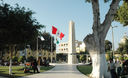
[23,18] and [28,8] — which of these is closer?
[23,18]

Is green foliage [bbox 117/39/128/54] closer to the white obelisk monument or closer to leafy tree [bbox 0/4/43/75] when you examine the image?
the white obelisk monument

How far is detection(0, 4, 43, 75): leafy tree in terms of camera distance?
1440 centimetres

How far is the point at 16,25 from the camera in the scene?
48.2 ft

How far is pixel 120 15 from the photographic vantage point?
2434cm

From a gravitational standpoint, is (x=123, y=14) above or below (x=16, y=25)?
above

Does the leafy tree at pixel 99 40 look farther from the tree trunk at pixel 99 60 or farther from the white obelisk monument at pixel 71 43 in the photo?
the white obelisk monument at pixel 71 43

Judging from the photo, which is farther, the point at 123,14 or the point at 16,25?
the point at 123,14

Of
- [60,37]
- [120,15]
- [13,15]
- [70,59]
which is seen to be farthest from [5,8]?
[70,59]

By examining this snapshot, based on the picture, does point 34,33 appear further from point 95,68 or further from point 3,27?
point 95,68

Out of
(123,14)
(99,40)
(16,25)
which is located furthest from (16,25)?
(123,14)

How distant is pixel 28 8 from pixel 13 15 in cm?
308

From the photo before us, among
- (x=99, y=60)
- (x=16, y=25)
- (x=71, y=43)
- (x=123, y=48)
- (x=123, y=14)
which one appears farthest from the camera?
(x=123, y=48)

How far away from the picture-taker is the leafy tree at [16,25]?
14397 mm

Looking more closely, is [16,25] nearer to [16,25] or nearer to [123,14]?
[16,25]
